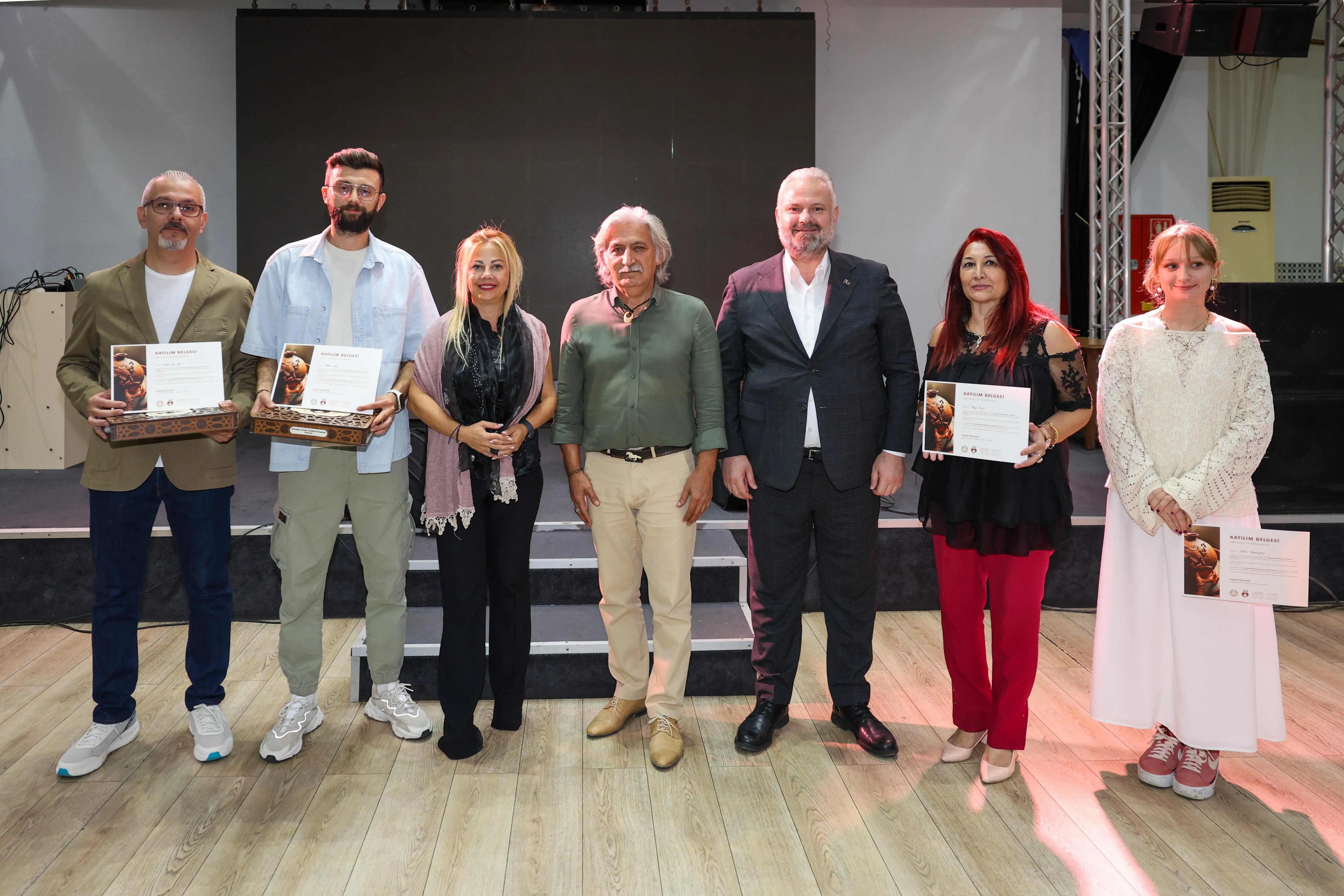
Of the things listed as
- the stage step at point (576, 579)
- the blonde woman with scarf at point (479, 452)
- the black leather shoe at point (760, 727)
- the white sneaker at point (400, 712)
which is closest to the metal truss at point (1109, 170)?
the stage step at point (576, 579)

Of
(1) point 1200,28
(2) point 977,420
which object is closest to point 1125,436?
(2) point 977,420

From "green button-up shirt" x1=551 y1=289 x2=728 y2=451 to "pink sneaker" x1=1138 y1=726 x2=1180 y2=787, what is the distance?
5.02ft

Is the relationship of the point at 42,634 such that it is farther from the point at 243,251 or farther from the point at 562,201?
the point at 562,201

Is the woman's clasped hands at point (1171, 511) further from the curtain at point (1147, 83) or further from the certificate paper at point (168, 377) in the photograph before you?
the curtain at point (1147, 83)

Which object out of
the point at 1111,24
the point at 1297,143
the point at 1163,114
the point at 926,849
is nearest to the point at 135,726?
the point at 926,849

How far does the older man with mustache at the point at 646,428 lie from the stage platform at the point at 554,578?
493 millimetres

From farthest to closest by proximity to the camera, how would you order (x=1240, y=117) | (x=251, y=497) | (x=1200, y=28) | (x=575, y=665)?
(x=1240, y=117) → (x=1200, y=28) → (x=251, y=497) → (x=575, y=665)

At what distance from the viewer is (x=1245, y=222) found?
8.49 m

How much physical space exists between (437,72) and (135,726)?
511 cm

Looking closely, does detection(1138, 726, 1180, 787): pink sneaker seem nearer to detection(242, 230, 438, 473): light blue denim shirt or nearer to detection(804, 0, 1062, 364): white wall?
detection(242, 230, 438, 473): light blue denim shirt

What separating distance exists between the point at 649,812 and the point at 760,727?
20.6 inches

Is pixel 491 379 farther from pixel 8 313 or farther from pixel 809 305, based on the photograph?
pixel 8 313

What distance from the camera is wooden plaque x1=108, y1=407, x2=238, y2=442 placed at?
109 inches

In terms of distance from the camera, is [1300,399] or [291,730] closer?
[291,730]
